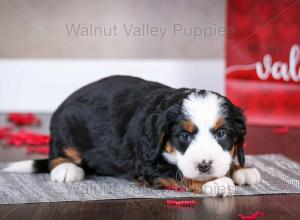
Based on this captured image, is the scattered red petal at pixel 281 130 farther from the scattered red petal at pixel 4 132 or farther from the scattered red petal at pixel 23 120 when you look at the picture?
the scattered red petal at pixel 4 132

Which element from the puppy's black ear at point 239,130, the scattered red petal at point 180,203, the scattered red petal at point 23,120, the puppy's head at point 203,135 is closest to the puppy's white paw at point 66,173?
the puppy's head at point 203,135

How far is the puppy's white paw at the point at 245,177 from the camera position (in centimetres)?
346

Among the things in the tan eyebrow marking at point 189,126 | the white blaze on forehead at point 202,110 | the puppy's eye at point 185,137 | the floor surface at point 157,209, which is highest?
the white blaze on forehead at point 202,110

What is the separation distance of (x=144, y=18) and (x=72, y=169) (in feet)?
10.3

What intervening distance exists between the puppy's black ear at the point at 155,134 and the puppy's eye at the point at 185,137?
9cm

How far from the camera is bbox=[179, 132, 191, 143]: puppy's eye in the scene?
3.17 meters

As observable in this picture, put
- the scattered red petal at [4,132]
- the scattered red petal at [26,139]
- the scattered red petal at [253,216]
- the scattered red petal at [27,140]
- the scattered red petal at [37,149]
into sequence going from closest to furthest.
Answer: the scattered red petal at [253,216], the scattered red petal at [37,149], the scattered red petal at [27,140], the scattered red petal at [26,139], the scattered red petal at [4,132]

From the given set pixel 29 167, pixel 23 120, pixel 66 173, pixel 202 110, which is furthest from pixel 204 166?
pixel 23 120

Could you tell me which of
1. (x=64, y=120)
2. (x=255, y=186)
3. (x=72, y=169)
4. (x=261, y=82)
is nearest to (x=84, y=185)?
(x=72, y=169)

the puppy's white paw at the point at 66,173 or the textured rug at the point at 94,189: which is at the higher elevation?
the puppy's white paw at the point at 66,173

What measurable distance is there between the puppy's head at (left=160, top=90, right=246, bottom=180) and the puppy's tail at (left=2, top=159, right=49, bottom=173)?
0.92 meters

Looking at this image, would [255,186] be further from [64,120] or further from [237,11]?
[237,11]

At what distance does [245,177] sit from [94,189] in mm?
823

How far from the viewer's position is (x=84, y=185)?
3514 mm
